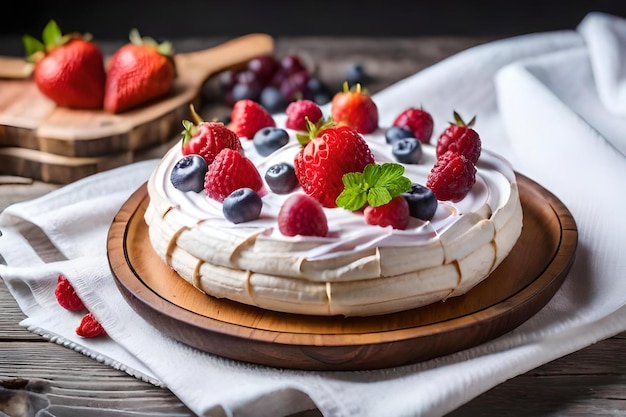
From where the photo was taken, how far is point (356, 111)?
7.65ft

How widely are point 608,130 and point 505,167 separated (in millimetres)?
793

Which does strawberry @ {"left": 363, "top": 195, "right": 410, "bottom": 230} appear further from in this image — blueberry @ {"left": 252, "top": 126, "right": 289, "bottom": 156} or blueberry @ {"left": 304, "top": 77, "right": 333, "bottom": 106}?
blueberry @ {"left": 304, "top": 77, "right": 333, "bottom": 106}

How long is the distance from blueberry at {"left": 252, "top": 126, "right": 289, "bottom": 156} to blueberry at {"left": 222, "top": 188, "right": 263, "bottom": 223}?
0.32 m

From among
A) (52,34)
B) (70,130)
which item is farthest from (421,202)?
(52,34)

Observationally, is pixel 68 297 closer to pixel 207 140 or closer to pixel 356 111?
pixel 207 140

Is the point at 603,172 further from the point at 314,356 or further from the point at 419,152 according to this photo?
Answer: the point at 314,356

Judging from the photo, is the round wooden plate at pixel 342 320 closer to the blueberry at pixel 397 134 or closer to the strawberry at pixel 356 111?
the blueberry at pixel 397 134

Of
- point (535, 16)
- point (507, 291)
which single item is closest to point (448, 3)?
point (535, 16)

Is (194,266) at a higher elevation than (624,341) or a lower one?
higher

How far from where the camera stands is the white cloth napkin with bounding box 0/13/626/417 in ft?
5.63

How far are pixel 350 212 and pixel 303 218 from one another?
0.49ft

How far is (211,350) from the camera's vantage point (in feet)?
5.93

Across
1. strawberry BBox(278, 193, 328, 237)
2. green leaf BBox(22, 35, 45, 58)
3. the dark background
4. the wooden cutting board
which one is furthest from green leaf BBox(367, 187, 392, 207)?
the dark background

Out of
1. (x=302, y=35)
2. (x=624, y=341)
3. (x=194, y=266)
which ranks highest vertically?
(x=194, y=266)
